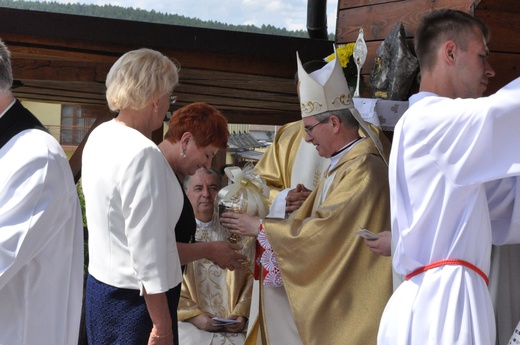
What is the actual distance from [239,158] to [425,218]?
18.8 m

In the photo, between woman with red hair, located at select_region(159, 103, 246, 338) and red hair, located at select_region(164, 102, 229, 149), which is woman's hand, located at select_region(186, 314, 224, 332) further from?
red hair, located at select_region(164, 102, 229, 149)

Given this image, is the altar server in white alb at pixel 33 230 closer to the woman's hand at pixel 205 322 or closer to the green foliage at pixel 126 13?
the woman's hand at pixel 205 322

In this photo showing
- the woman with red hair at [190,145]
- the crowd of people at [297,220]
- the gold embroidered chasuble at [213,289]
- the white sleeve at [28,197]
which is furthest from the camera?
the gold embroidered chasuble at [213,289]

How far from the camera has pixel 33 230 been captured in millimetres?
2846

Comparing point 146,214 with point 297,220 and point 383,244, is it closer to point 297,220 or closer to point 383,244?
point 383,244

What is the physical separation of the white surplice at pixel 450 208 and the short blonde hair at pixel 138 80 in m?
1.03

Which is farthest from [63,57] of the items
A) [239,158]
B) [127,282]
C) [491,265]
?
[239,158]

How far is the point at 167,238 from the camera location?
133 inches

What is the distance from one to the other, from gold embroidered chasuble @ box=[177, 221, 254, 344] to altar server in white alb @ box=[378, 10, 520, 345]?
2315 millimetres

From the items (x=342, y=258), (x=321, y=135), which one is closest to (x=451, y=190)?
(x=342, y=258)

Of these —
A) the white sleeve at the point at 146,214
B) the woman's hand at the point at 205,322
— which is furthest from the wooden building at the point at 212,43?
the white sleeve at the point at 146,214

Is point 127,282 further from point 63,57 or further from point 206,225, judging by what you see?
point 63,57

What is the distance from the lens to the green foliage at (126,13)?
20.6 feet

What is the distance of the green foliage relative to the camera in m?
6.29
